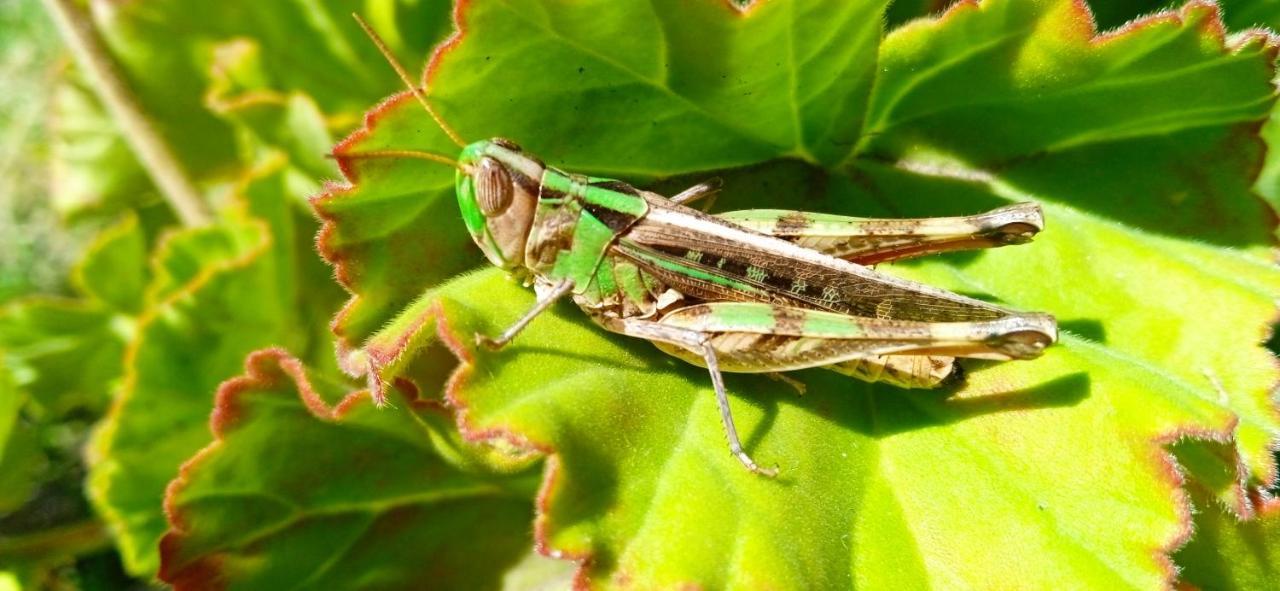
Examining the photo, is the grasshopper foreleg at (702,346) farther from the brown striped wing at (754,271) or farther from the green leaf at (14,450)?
the green leaf at (14,450)

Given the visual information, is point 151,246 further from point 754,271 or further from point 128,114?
point 754,271

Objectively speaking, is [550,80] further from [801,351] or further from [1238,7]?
[1238,7]

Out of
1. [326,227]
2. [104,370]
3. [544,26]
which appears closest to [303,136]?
[104,370]

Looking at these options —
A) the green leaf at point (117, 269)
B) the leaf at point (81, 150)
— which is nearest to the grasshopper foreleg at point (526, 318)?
the green leaf at point (117, 269)

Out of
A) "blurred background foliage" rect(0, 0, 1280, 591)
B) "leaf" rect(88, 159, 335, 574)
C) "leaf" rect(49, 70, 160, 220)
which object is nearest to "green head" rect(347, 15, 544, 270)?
"blurred background foliage" rect(0, 0, 1280, 591)

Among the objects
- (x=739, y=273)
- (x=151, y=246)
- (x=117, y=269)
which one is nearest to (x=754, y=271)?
(x=739, y=273)
